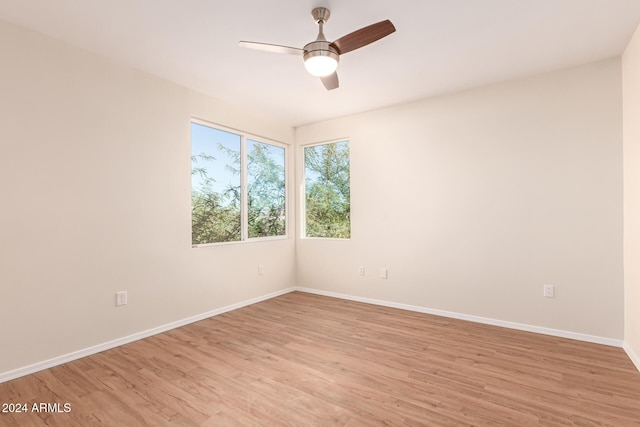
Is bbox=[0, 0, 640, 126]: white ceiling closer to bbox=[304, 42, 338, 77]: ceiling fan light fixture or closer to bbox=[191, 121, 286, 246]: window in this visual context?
bbox=[304, 42, 338, 77]: ceiling fan light fixture

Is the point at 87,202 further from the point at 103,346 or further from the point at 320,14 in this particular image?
the point at 320,14

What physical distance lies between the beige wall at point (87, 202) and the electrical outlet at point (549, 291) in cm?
343

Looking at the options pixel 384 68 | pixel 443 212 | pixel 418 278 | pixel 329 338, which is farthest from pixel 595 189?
pixel 329 338

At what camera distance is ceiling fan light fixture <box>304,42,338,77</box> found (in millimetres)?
2029

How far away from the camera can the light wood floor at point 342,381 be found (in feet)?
5.77

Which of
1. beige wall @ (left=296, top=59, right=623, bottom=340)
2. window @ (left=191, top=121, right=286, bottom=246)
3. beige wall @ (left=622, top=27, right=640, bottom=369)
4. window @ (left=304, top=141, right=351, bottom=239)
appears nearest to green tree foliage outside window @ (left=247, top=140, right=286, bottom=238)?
window @ (left=191, top=121, right=286, bottom=246)

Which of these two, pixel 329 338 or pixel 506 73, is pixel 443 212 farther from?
pixel 329 338

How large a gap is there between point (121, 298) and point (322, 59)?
8.53 feet

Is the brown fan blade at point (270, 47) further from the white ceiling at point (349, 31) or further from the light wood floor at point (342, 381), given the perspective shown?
the light wood floor at point (342, 381)

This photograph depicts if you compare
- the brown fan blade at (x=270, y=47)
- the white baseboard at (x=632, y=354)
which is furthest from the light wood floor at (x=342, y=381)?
the brown fan blade at (x=270, y=47)

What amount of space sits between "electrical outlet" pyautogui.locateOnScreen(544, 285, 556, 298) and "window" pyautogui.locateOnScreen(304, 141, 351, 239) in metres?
2.24

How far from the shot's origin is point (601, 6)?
203 centimetres

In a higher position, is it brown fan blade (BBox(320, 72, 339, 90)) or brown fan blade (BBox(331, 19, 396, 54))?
brown fan blade (BBox(331, 19, 396, 54))

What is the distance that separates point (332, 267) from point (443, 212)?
66.4 inches
